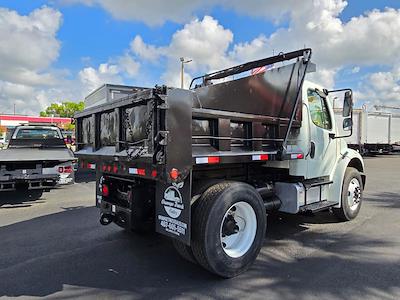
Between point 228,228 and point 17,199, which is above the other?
point 228,228

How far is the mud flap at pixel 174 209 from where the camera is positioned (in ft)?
12.1

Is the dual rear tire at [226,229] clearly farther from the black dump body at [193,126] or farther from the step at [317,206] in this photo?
→ the step at [317,206]

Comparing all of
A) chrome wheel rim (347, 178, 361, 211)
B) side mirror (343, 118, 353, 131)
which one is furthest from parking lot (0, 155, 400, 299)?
side mirror (343, 118, 353, 131)

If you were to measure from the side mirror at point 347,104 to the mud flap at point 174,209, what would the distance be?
3.16 m

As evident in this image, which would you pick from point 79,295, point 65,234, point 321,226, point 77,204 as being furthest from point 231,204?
point 77,204

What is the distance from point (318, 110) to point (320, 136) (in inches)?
17.8

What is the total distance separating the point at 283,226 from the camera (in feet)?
19.5

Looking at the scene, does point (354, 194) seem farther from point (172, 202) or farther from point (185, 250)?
point (172, 202)

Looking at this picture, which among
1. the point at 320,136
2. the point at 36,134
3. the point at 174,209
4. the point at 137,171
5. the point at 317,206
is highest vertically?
the point at 36,134

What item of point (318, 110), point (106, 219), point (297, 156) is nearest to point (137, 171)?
point (106, 219)

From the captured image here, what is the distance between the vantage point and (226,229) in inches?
161

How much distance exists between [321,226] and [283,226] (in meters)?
0.67

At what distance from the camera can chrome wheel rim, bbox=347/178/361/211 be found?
6.23 meters

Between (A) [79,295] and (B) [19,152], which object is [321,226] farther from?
(B) [19,152]
